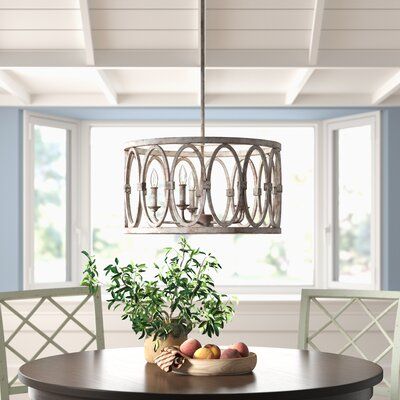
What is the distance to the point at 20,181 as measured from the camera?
19.5ft

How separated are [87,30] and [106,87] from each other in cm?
83

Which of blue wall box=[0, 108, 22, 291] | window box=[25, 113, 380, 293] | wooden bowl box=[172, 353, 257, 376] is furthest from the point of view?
window box=[25, 113, 380, 293]

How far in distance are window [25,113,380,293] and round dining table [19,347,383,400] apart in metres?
2.68

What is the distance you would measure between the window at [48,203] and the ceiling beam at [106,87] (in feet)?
2.27

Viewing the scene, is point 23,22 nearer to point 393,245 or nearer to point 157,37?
point 157,37

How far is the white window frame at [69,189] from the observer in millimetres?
5977

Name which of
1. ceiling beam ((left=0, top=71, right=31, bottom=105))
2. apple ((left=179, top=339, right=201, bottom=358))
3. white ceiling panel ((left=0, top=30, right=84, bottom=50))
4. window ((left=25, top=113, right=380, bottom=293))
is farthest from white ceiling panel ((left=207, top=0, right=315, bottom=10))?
window ((left=25, top=113, right=380, bottom=293))

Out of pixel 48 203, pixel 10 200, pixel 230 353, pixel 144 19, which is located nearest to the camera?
pixel 230 353

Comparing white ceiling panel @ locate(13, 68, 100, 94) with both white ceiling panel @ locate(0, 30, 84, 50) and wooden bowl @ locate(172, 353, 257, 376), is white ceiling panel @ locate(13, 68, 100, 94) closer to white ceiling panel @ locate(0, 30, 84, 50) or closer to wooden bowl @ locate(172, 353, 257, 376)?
white ceiling panel @ locate(0, 30, 84, 50)

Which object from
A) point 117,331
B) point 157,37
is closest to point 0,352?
point 157,37

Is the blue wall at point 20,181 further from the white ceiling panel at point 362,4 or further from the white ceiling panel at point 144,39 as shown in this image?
the white ceiling panel at point 362,4

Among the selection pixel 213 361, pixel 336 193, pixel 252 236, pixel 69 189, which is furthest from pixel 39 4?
pixel 336 193

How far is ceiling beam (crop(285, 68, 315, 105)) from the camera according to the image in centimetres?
491

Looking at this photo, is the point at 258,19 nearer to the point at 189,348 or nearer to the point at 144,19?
the point at 144,19
